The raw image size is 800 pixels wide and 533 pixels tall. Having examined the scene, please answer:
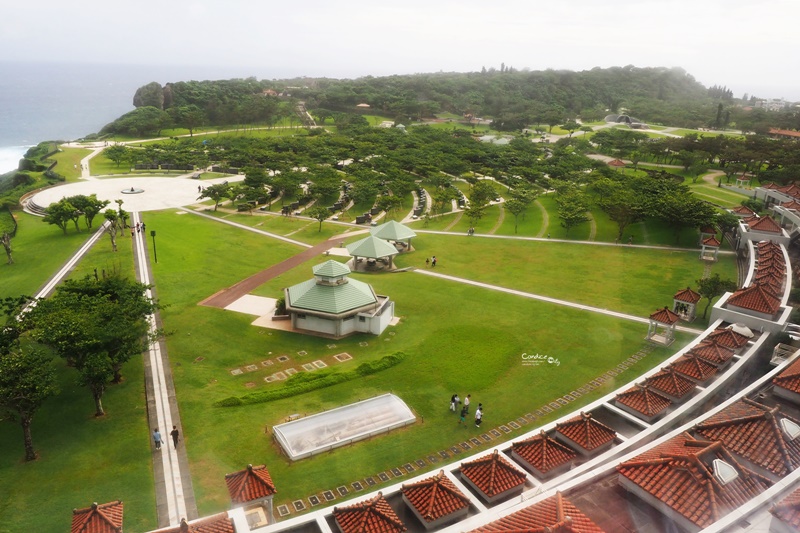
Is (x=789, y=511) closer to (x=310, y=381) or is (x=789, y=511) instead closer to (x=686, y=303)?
(x=310, y=381)

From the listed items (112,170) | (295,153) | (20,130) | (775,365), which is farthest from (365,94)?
(775,365)

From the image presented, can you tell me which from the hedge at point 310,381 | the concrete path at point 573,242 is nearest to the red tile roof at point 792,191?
the concrete path at point 573,242

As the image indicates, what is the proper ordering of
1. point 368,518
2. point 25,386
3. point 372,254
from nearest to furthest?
point 368,518 → point 25,386 → point 372,254

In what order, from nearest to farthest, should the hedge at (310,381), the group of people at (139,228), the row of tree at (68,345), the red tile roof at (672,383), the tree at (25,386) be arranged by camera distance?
the tree at (25,386)
the red tile roof at (672,383)
the row of tree at (68,345)
the hedge at (310,381)
the group of people at (139,228)

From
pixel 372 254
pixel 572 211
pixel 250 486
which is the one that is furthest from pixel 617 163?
pixel 250 486

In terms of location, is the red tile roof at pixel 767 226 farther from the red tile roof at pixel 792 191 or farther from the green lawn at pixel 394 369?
the green lawn at pixel 394 369

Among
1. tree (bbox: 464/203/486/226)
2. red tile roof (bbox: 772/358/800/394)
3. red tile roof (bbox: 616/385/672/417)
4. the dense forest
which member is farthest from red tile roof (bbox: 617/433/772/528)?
the dense forest

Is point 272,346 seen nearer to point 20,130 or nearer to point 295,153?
point 295,153
